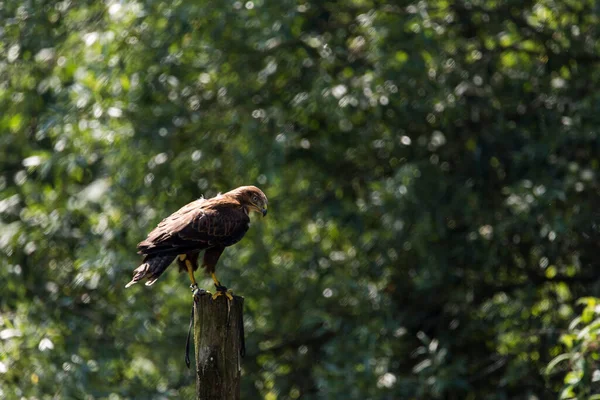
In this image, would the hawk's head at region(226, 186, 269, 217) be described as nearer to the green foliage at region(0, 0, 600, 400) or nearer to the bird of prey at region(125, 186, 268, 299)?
the bird of prey at region(125, 186, 268, 299)

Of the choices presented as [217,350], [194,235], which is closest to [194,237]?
[194,235]

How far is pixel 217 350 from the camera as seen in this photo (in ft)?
14.9

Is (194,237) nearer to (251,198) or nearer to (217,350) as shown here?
(251,198)

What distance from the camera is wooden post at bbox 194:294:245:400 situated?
4.54m

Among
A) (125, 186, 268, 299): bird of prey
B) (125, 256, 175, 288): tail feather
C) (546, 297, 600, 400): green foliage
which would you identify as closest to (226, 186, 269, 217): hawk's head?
(125, 186, 268, 299): bird of prey

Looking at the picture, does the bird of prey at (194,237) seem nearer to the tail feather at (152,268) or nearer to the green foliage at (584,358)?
the tail feather at (152,268)

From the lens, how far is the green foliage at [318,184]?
25.2 feet

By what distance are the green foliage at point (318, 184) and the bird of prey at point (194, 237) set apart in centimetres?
200

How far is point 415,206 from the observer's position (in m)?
7.77

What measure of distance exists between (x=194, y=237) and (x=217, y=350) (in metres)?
0.96

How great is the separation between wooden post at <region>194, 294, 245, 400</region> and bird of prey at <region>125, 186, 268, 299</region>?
0.82 ft

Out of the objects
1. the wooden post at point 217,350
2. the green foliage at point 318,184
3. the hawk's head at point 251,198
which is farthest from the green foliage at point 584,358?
the wooden post at point 217,350

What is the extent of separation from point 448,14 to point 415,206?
177 centimetres

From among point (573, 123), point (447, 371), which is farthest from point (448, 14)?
point (447, 371)
